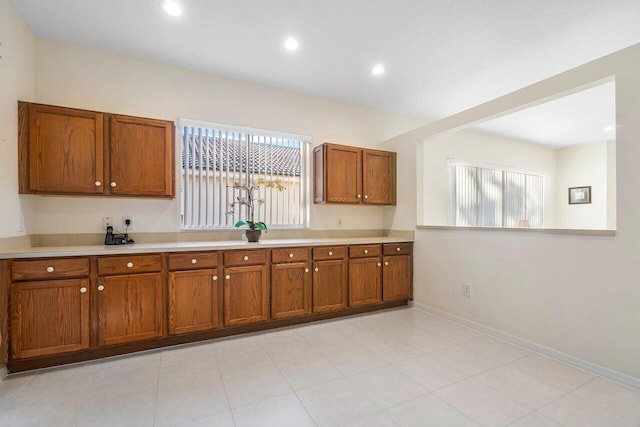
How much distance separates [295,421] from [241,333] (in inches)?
57.6

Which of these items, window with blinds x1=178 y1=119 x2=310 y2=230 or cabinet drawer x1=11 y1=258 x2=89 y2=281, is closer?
cabinet drawer x1=11 y1=258 x2=89 y2=281

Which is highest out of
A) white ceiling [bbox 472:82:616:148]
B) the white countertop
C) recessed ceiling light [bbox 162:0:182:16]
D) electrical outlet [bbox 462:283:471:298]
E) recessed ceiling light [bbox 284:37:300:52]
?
recessed ceiling light [bbox 162:0:182:16]

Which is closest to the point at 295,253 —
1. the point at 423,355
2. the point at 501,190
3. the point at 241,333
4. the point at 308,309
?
the point at 308,309

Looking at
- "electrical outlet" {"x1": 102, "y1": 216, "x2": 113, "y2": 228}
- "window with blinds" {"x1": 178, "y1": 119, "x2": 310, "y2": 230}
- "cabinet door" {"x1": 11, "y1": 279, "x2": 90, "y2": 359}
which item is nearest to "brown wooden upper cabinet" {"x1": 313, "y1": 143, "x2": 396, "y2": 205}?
"window with blinds" {"x1": 178, "y1": 119, "x2": 310, "y2": 230}

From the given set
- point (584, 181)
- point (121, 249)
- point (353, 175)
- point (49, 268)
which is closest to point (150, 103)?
point (121, 249)

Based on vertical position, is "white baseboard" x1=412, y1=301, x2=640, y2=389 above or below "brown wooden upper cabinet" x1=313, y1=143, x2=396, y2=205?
below

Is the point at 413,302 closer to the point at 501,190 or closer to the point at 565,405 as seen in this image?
the point at 565,405

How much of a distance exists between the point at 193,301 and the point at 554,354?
10.4ft

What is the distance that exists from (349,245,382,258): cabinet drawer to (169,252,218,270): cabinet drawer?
1.58 m

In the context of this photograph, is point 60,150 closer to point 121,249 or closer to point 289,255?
point 121,249

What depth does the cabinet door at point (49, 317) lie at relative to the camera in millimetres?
2162

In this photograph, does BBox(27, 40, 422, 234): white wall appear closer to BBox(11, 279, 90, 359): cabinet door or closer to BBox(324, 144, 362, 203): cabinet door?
BBox(324, 144, 362, 203): cabinet door

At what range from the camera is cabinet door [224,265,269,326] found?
2.87 metres

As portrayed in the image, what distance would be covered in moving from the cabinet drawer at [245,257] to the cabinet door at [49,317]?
3.66 ft
